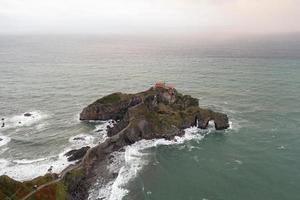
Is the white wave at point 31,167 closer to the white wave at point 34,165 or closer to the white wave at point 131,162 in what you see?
the white wave at point 34,165

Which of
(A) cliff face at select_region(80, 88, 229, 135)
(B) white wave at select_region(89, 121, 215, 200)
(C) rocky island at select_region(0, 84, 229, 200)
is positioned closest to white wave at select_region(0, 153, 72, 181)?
(C) rocky island at select_region(0, 84, 229, 200)

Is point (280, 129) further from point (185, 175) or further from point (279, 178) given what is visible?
point (185, 175)

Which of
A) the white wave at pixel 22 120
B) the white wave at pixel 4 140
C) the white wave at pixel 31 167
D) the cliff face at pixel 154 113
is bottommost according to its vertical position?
the white wave at pixel 31 167

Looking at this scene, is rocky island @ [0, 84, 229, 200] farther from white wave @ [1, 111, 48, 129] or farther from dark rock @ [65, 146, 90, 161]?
white wave @ [1, 111, 48, 129]

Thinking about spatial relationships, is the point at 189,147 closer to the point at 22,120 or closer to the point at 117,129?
the point at 117,129

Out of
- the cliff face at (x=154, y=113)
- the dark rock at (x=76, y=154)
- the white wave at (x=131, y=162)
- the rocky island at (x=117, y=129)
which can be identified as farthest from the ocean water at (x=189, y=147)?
the cliff face at (x=154, y=113)
